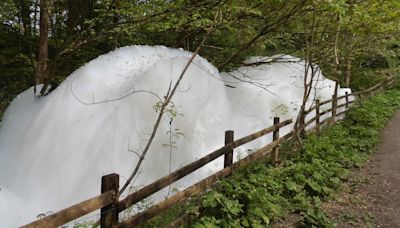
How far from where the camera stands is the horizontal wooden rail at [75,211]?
106 inches

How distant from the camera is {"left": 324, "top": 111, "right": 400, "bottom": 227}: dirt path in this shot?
226 inches

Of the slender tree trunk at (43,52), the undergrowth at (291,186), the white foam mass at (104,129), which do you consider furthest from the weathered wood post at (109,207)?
the slender tree trunk at (43,52)

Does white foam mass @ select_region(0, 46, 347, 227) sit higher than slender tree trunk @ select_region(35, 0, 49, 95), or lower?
lower

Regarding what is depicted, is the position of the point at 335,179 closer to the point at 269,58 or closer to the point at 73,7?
the point at 269,58

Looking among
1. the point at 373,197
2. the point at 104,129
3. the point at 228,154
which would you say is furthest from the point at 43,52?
the point at 373,197

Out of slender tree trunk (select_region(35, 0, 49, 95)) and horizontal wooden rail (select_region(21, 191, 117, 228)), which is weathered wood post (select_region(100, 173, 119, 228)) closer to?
horizontal wooden rail (select_region(21, 191, 117, 228))

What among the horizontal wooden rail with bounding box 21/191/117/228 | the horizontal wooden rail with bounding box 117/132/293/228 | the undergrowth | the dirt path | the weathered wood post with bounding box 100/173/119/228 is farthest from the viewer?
the dirt path

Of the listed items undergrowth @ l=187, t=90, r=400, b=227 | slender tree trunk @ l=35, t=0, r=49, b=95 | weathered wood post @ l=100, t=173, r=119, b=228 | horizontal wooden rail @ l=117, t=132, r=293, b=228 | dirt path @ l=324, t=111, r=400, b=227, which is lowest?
dirt path @ l=324, t=111, r=400, b=227

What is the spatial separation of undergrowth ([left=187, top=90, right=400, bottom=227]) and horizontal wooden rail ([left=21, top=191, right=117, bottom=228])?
1.39m

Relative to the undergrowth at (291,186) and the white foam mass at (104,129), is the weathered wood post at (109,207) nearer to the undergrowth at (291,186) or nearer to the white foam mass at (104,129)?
the undergrowth at (291,186)

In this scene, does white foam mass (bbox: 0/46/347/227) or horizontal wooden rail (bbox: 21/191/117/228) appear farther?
white foam mass (bbox: 0/46/347/227)

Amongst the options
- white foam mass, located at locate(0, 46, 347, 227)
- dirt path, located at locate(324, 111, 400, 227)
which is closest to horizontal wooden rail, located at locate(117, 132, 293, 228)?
white foam mass, located at locate(0, 46, 347, 227)

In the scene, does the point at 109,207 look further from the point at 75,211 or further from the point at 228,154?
the point at 228,154

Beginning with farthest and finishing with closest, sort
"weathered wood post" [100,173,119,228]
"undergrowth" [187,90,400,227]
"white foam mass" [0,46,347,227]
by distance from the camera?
"white foam mass" [0,46,347,227] → "undergrowth" [187,90,400,227] → "weathered wood post" [100,173,119,228]
